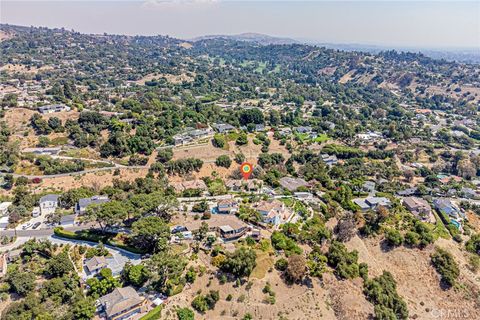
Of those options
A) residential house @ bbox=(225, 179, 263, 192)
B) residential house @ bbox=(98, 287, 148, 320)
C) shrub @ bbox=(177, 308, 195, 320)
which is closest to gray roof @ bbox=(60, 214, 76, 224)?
residential house @ bbox=(98, 287, 148, 320)

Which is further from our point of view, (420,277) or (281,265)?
(420,277)

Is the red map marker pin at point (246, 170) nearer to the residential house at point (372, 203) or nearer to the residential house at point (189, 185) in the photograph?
the residential house at point (189, 185)

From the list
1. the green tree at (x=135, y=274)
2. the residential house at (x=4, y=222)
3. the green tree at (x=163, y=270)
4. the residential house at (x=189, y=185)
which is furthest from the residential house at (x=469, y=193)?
the residential house at (x=4, y=222)

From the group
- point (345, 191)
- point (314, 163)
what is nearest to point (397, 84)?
point (314, 163)

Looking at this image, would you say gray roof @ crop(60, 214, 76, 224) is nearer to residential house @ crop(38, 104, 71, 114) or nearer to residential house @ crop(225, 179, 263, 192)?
residential house @ crop(225, 179, 263, 192)

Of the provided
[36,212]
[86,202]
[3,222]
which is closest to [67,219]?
[86,202]

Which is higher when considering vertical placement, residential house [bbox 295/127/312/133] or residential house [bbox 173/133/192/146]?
residential house [bbox 173/133/192/146]

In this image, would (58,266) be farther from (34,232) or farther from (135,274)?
(34,232)
